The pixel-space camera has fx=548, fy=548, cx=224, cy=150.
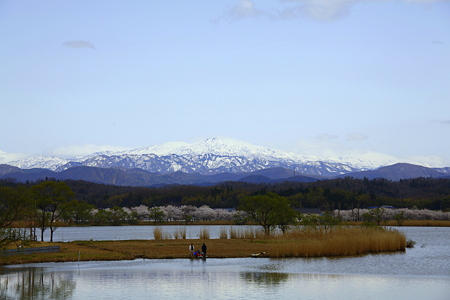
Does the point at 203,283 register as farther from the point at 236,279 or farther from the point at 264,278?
the point at 264,278

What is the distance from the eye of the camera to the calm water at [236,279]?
28219 millimetres

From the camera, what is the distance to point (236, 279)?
111 ft

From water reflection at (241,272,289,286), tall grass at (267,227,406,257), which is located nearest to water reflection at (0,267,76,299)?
water reflection at (241,272,289,286)

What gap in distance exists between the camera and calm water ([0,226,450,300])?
28.2 meters

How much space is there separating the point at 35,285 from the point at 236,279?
1184 centimetres

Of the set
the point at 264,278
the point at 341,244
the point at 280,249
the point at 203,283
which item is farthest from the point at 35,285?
the point at 341,244

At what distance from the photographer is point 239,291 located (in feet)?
95.5

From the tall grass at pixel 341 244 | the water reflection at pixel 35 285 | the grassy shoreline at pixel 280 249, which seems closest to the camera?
the water reflection at pixel 35 285

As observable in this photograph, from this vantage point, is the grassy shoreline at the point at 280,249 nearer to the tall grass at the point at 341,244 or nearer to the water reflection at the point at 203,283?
the tall grass at the point at 341,244

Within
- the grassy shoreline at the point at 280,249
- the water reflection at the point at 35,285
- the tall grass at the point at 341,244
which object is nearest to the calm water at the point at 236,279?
the water reflection at the point at 35,285

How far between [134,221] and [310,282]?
12828 cm

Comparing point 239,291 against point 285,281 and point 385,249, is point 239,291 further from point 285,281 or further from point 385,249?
point 385,249

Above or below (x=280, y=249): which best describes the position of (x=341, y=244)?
above

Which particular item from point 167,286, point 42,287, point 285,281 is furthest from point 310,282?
point 42,287
